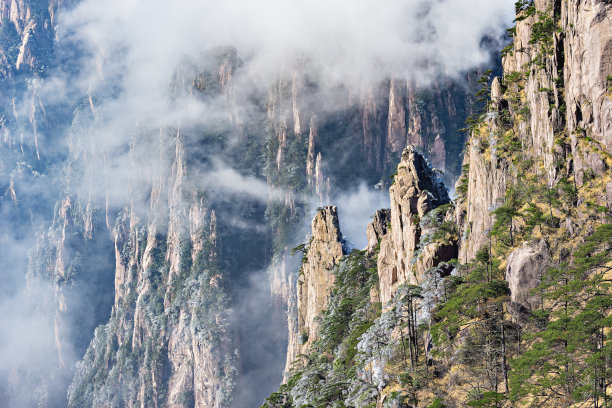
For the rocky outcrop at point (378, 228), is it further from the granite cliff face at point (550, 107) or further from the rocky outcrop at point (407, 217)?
the granite cliff face at point (550, 107)

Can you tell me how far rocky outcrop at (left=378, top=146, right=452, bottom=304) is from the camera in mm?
103125

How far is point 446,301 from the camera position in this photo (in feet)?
265

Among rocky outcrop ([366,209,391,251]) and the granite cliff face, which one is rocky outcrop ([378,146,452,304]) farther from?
rocky outcrop ([366,209,391,251])

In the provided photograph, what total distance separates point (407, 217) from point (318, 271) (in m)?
53.4

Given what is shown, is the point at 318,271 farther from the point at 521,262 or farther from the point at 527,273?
the point at 527,273

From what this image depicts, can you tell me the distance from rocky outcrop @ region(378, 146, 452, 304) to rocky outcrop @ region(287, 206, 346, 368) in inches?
1435

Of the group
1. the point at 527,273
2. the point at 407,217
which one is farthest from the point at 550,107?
the point at 407,217

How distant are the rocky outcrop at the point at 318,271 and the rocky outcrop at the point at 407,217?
36.5m

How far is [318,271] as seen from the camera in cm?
15550

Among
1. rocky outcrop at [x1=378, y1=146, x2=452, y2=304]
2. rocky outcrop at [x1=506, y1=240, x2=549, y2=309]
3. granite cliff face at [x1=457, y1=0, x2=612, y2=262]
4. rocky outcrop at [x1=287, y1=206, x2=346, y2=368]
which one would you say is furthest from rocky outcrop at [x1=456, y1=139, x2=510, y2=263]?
rocky outcrop at [x1=287, y1=206, x2=346, y2=368]

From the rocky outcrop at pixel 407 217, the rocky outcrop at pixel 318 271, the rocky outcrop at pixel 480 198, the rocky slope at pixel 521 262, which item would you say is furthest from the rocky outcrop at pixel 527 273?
the rocky outcrop at pixel 318 271

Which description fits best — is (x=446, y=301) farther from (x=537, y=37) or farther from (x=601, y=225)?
(x=537, y=37)

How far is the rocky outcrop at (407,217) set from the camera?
103 m

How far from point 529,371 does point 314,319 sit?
3397 inches
